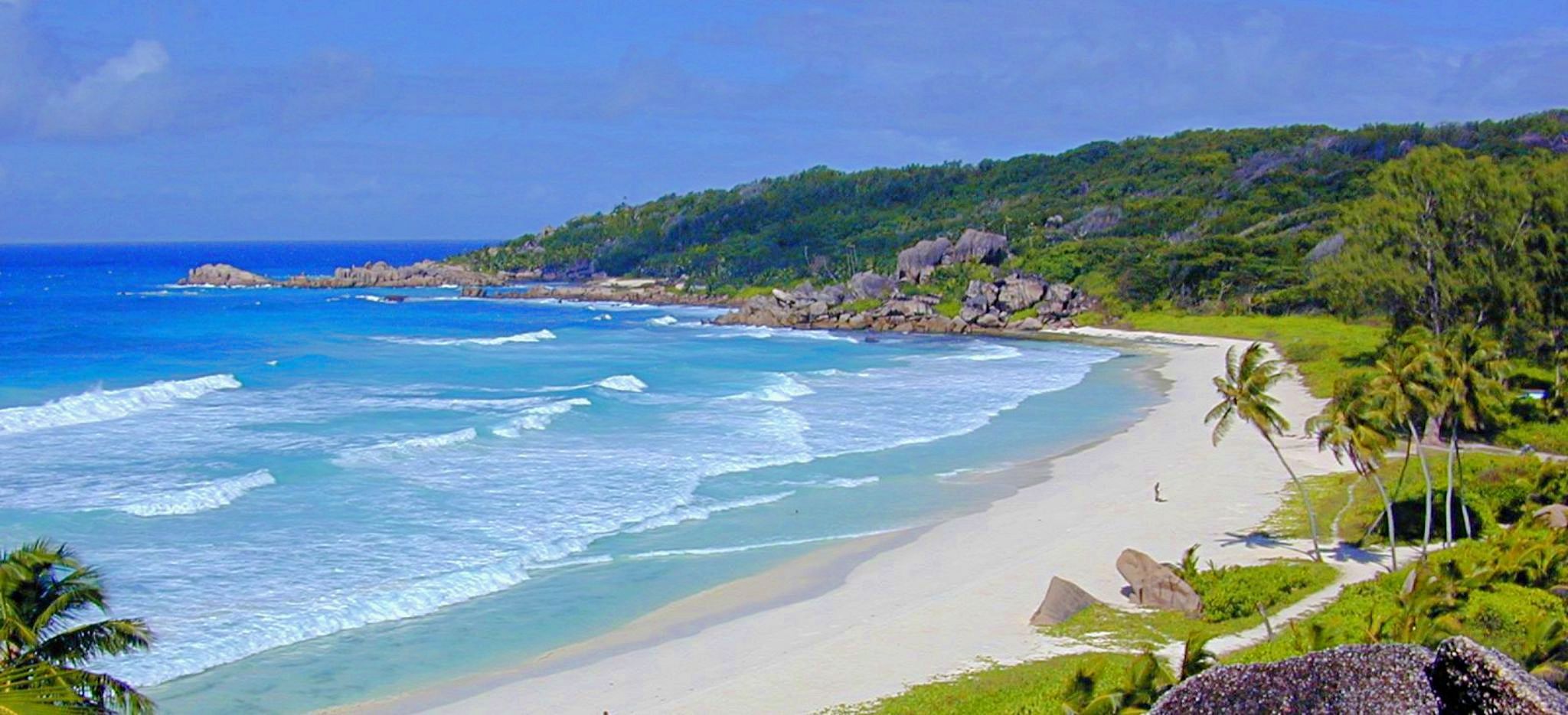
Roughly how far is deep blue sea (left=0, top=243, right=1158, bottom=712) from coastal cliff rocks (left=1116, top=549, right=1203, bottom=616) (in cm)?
882

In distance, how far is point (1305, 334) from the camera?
72.8m

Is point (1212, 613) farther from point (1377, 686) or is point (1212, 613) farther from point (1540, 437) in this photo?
point (1540, 437)

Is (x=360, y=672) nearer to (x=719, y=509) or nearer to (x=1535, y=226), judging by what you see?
(x=719, y=509)

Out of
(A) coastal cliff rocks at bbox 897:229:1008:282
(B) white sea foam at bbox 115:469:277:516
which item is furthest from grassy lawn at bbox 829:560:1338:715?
(A) coastal cliff rocks at bbox 897:229:1008:282

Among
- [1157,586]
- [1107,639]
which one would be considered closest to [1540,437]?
[1157,586]

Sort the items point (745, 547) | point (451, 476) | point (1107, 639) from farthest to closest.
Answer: point (451, 476) → point (745, 547) → point (1107, 639)

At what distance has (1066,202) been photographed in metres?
145

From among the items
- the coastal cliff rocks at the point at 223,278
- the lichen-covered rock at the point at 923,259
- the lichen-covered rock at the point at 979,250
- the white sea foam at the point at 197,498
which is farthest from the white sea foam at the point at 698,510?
the coastal cliff rocks at the point at 223,278

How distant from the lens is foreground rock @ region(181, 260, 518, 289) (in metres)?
163

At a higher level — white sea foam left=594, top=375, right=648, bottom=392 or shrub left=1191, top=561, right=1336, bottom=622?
white sea foam left=594, top=375, right=648, bottom=392

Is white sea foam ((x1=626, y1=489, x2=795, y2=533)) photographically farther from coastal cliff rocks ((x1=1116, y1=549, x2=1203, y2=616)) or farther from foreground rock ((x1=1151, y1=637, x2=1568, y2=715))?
foreground rock ((x1=1151, y1=637, x2=1568, y2=715))

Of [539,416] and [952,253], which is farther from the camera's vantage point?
[952,253]

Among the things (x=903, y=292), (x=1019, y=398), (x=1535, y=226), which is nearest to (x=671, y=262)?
(x=903, y=292)

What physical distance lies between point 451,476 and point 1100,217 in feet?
346
